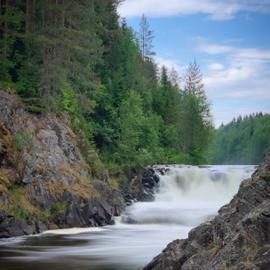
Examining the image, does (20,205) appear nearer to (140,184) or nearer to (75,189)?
(75,189)

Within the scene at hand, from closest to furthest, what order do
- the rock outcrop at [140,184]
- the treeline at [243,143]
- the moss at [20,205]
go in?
the moss at [20,205] < the rock outcrop at [140,184] < the treeline at [243,143]

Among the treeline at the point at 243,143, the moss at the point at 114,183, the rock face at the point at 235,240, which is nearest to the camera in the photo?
the rock face at the point at 235,240

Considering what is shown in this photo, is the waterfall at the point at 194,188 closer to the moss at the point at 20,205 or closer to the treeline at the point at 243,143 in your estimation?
the moss at the point at 20,205

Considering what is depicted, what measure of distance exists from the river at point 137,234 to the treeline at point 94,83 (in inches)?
176

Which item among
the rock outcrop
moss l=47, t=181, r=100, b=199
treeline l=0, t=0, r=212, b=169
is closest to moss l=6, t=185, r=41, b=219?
moss l=47, t=181, r=100, b=199

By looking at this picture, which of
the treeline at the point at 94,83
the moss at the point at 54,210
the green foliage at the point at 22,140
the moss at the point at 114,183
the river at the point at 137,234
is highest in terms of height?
the treeline at the point at 94,83

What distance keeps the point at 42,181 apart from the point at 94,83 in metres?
13.4

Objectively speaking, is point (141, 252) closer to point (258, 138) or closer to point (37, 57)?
point (37, 57)

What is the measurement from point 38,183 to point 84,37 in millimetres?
12688

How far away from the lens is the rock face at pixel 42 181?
24.2m

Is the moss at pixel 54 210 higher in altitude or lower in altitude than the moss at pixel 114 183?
lower

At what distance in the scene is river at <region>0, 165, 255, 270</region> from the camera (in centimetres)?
1769

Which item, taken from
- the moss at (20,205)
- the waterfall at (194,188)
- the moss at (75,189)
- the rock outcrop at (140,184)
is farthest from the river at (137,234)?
the moss at (75,189)

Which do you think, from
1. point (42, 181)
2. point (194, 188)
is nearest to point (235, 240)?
point (42, 181)
